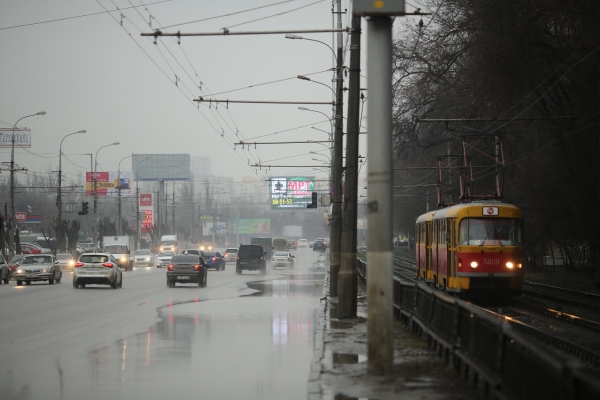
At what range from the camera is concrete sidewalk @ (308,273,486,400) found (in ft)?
34.9

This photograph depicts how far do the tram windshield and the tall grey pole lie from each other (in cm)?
1518

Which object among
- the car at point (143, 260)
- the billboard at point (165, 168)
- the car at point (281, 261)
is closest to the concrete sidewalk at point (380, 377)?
the car at point (281, 261)

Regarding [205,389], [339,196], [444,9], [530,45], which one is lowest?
[205,389]

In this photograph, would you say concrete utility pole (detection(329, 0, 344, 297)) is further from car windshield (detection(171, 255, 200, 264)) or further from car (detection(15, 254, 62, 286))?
car (detection(15, 254, 62, 286))

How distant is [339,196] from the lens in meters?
30.4

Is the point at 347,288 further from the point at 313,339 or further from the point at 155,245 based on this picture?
the point at 155,245

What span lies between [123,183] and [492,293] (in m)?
110

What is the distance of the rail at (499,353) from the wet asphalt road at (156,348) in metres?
2.07

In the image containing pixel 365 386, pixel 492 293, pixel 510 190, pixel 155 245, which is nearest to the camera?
pixel 365 386

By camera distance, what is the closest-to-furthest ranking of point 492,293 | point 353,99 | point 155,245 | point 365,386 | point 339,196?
point 365,386 → point 353,99 → point 492,293 → point 339,196 → point 155,245

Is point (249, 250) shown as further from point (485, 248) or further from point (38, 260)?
point (485, 248)

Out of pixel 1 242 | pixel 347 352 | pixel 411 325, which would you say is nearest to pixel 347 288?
pixel 411 325

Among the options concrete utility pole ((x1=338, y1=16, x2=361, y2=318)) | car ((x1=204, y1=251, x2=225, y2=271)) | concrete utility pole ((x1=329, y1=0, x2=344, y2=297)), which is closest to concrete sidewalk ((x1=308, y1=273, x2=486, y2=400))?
concrete utility pole ((x1=338, y1=16, x2=361, y2=318))

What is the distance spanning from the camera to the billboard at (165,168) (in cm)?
15038
